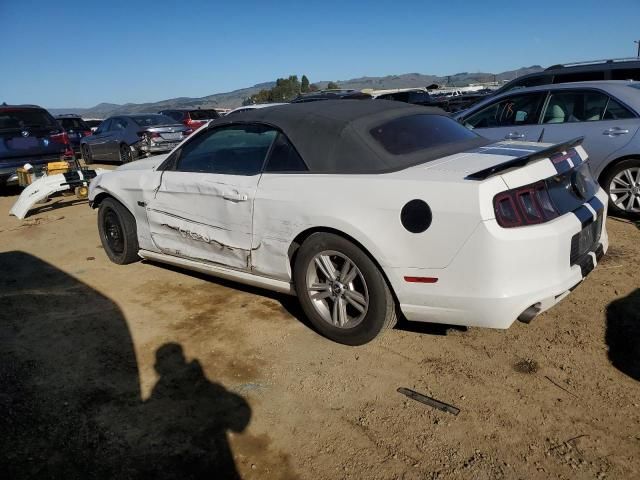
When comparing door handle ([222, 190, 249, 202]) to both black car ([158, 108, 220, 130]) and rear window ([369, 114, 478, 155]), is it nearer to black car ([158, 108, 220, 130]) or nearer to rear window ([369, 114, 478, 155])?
rear window ([369, 114, 478, 155])

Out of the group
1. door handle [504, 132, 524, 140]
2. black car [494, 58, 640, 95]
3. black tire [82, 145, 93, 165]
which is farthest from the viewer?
black tire [82, 145, 93, 165]

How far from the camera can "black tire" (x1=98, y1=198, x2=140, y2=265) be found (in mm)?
4969

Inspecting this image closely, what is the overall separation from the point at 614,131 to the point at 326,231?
13.6 ft

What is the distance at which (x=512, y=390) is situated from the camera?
282cm

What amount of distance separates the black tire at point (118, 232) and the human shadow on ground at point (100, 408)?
42.5 inches

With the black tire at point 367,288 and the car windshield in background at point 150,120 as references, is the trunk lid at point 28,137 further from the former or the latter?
the black tire at point 367,288

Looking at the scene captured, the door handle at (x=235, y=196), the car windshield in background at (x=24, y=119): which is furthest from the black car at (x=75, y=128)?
the door handle at (x=235, y=196)

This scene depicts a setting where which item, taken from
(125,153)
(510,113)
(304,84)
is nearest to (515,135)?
(510,113)

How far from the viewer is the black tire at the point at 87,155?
599 inches

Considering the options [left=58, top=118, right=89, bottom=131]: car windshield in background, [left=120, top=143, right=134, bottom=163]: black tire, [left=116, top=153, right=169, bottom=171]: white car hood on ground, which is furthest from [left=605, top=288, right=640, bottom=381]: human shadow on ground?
[left=58, top=118, right=89, bottom=131]: car windshield in background

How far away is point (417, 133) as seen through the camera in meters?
3.63

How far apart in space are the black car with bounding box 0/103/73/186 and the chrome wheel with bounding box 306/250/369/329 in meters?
7.87

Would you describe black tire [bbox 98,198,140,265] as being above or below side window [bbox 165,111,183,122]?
below

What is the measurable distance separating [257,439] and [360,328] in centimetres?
99
